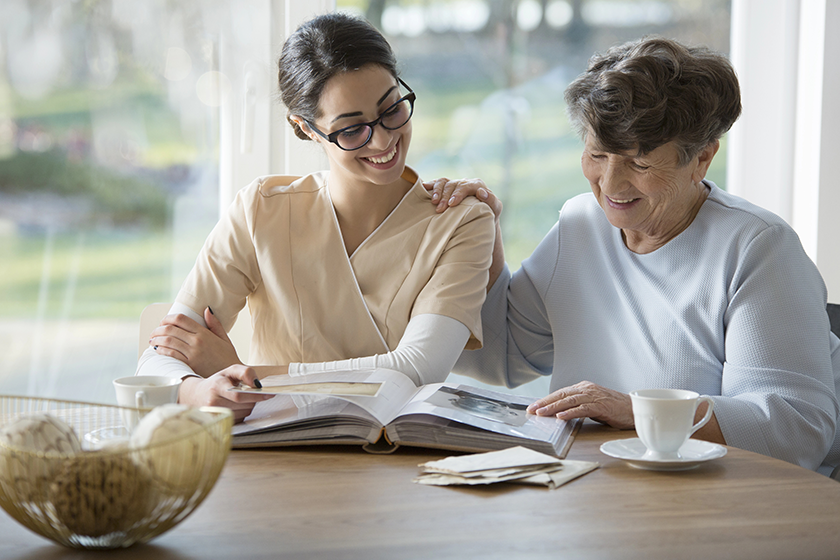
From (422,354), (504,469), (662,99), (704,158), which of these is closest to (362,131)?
(422,354)

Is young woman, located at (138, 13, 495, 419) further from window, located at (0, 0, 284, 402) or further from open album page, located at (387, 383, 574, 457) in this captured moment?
window, located at (0, 0, 284, 402)

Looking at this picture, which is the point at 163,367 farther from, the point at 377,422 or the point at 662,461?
the point at 662,461

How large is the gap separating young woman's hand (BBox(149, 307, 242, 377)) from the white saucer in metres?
0.73

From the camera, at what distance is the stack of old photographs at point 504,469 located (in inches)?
37.0

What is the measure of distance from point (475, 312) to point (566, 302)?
0.26m

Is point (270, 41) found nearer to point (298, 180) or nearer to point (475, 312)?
point (298, 180)

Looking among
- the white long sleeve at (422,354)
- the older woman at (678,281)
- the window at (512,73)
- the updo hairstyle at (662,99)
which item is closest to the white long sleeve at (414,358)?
the white long sleeve at (422,354)

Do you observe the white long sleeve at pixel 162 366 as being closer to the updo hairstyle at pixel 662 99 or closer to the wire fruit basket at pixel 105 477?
the wire fruit basket at pixel 105 477

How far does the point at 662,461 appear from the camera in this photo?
979 mm

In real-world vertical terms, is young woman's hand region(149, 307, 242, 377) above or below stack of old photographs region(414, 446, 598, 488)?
above

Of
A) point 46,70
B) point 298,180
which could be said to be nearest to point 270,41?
point 46,70

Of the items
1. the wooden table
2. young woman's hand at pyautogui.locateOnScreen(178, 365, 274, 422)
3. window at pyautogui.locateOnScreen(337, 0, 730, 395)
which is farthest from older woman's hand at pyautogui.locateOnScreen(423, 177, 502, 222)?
window at pyautogui.locateOnScreen(337, 0, 730, 395)

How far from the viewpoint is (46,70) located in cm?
233

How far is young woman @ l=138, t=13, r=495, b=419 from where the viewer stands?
1.51 metres
